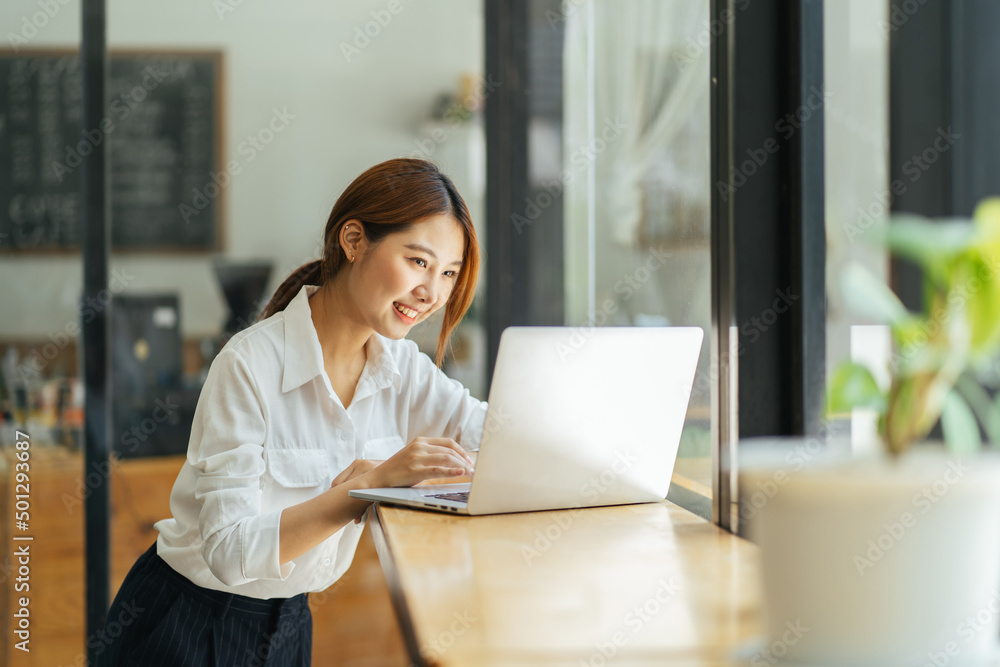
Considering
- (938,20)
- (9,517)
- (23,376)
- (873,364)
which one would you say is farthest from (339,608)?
(938,20)

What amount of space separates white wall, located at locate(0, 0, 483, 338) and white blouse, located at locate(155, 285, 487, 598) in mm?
1471

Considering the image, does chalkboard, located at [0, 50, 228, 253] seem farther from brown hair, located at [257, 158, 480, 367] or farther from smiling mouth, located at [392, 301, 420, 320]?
smiling mouth, located at [392, 301, 420, 320]

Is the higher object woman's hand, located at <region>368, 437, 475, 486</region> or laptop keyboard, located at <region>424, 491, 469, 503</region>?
woman's hand, located at <region>368, 437, 475, 486</region>

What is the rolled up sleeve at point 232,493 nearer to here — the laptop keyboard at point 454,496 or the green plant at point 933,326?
the laptop keyboard at point 454,496

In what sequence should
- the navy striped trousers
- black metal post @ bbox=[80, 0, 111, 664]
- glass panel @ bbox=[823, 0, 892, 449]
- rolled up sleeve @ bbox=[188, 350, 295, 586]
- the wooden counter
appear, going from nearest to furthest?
the wooden counter → glass panel @ bbox=[823, 0, 892, 449] → rolled up sleeve @ bbox=[188, 350, 295, 586] → the navy striped trousers → black metal post @ bbox=[80, 0, 111, 664]

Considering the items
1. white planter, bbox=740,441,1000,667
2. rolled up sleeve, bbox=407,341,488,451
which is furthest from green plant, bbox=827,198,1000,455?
rolled up sleeve, bbox=407,341,488,451

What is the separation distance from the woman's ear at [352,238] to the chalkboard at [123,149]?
4.34 feet

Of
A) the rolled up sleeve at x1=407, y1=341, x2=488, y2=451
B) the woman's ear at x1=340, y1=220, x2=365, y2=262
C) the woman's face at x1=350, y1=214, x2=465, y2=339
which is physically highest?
the woman's ear at x1=340, y1=220, x2=365, y2=262

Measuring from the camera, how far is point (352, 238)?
4.67ft

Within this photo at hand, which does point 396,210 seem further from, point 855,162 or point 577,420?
point 855,162

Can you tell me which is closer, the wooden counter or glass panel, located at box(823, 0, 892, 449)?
the wooden counter

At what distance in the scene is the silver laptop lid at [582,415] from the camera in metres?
1.02

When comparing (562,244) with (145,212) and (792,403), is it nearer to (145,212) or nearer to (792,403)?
(145,212)

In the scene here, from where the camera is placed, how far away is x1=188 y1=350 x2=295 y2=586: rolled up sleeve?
110cm
